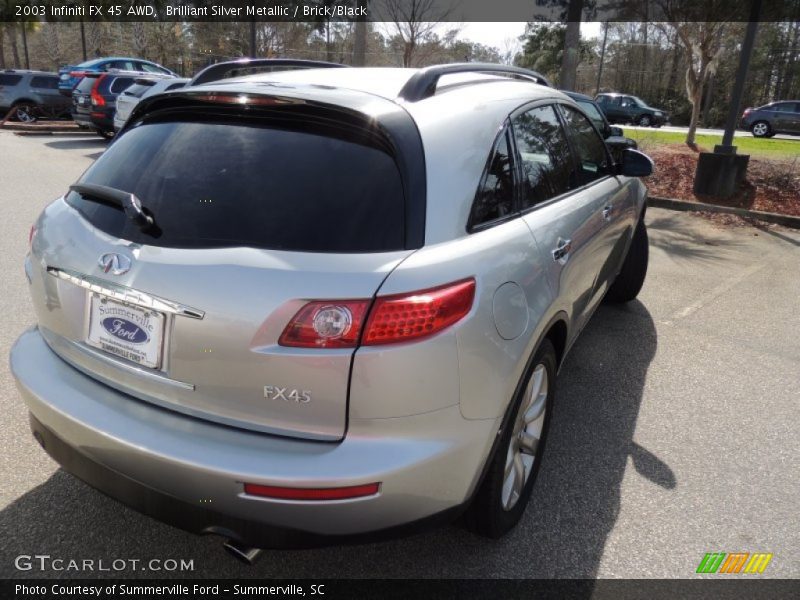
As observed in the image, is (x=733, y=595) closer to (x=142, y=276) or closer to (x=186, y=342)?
(x=186, y=342)

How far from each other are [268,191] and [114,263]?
0.53 metres

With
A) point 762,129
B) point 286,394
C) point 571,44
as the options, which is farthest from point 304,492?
point 762,129

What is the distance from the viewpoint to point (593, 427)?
3.40m

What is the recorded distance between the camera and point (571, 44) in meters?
13.1

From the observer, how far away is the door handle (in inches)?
101

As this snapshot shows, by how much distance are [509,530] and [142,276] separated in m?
1.71

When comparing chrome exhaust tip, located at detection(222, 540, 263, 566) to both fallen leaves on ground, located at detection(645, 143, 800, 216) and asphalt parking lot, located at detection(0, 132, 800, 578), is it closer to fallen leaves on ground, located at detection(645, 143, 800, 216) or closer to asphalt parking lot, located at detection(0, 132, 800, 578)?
asphalt parking lot, located at detection(0, 132, 800, 578)

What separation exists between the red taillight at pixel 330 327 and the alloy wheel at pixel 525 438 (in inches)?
33.6

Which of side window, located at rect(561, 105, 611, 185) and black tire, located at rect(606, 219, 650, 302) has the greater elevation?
side window, located at rect(561, 105, 611, 185)

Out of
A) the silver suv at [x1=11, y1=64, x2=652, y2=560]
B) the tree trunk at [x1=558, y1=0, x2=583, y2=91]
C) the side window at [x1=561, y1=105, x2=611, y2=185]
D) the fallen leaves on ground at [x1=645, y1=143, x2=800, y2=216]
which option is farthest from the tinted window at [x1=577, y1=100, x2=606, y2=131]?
the silver suv at [x1=11, y1=64, x2=652, y2=560]

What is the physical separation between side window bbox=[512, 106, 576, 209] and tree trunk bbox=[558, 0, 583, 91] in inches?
422

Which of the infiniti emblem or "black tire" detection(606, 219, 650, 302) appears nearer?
the infiniti emblem

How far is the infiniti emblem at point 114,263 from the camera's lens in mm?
1903

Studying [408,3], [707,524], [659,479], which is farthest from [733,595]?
[408,3]
